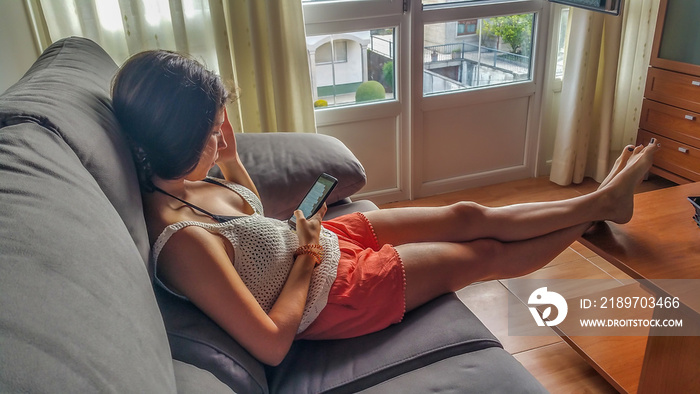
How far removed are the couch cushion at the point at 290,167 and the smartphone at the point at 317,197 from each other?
0.20 meters

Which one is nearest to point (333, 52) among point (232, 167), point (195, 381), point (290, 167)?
point (290, 167)

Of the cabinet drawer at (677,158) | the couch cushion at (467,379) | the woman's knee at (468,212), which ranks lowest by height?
the cabinet drawer at (677,158)

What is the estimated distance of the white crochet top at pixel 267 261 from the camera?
1178 mm

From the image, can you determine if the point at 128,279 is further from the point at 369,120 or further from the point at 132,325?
the point at 369,120

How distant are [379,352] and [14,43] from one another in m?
1.64

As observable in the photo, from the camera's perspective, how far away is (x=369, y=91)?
2689 mm

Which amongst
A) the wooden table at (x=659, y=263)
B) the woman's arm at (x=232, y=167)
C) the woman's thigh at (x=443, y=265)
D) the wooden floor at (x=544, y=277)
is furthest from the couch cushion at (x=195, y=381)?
the wooden floor at (x=544, y=277)

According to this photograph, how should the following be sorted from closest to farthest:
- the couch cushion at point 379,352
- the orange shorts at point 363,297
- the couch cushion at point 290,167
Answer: the couch cushion at point 379,352 < the orange shorts at point 363,297 < the couch cushion at point 290,167

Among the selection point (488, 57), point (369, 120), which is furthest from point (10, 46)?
point (488, 57)

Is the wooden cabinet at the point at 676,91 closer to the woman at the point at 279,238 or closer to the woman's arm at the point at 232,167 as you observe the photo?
the woman at the point at 279,238

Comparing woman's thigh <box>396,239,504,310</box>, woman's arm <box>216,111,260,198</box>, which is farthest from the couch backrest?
woman's thigh <box>396,239,504,310</box>

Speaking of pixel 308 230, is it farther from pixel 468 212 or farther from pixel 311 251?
pixel 468 212

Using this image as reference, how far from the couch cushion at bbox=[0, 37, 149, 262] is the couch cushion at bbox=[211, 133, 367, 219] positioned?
0.55 m

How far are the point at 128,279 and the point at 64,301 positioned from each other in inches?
5.7
